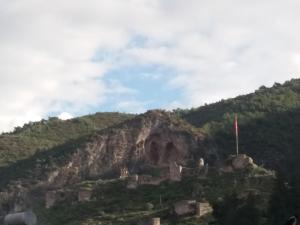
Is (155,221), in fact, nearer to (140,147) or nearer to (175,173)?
(175,173)

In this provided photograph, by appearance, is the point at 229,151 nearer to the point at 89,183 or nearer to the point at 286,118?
the point at 286,118

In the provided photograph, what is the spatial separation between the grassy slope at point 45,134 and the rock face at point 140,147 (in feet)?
64.2

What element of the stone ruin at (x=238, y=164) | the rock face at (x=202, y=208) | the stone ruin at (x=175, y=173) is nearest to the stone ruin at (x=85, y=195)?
the stone ruin at (x=175, y=173)

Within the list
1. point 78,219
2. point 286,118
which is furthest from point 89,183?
point 286,118

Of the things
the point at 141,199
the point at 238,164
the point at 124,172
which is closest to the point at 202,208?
the point at 141,199

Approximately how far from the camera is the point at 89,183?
79.5 m

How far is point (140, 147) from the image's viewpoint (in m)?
92.9

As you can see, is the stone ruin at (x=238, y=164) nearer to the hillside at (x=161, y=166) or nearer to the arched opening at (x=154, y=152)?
the hillside at (x=161, y=166)

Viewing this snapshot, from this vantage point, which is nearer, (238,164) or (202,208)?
(202,208)

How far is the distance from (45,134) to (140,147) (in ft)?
136

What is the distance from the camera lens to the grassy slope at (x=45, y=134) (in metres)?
117

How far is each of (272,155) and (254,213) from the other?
52.8 meters

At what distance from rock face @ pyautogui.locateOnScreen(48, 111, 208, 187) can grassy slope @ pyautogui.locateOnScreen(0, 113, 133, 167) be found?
1958 cm

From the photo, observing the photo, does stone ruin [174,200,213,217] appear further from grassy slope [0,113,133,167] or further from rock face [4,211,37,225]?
grassy slope [0,113,133,167]
